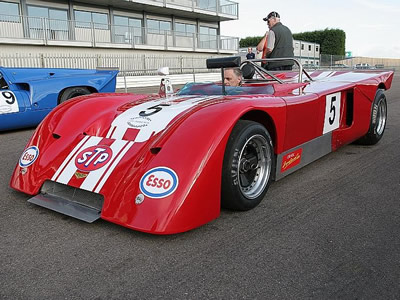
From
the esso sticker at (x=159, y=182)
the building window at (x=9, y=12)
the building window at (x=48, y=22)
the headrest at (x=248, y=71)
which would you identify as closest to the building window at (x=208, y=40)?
the building window at (x=48, y=22)

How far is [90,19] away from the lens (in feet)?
77.0

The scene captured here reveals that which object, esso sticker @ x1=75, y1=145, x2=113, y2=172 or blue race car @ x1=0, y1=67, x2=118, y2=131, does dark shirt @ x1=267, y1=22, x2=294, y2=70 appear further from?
esso sticker @ x1=75, y1=145, x2=113, y2=172

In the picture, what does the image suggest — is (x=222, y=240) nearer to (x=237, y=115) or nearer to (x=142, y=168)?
(x=142, y=168)

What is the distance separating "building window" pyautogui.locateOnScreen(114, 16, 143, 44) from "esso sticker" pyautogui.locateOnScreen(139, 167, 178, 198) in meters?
23.4

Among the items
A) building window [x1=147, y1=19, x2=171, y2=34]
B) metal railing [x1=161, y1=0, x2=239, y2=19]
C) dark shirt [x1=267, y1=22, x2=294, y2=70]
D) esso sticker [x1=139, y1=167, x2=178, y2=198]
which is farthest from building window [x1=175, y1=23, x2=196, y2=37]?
esso sticker [x1=139, y1=167, x2=178, y2=198]

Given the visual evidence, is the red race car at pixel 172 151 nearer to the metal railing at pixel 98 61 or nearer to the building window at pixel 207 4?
the metal railing at pixel 98 61

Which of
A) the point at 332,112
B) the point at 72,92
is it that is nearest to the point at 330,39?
the point at 72,92

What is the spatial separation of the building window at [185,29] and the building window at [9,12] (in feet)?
36.6

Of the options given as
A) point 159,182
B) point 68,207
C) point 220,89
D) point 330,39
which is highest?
point 330,39

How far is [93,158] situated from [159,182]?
0.64 metres

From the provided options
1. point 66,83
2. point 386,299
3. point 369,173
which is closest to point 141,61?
point 66,83

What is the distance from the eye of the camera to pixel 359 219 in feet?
8.24

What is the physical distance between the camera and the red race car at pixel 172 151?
2191 mm

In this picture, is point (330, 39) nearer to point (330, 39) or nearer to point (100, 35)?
point (330, 39)
